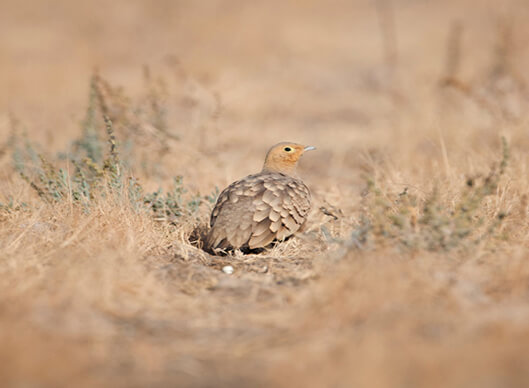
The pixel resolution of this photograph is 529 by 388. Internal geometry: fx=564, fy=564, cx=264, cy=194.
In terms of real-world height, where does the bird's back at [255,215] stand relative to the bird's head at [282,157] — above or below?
below

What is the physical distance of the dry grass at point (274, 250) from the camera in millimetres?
2293

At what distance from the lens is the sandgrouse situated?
4.35 metres

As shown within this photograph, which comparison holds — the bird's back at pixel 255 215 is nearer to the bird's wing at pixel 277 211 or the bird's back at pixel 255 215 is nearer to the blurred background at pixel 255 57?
the bird's wing at pixel 277 211

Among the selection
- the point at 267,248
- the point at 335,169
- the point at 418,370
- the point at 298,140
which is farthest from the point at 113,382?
the point at 298,140

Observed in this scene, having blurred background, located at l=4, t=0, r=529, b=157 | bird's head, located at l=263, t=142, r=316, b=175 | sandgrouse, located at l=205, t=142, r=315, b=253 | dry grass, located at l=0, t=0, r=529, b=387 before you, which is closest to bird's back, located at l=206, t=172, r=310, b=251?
sandgrouse, located at l=205, t=142, r=315, b=253

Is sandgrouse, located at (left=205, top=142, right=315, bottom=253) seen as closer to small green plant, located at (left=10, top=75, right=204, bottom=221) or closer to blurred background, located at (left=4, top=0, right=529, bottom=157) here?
small green plant, located at (left=10, top=75, right=204, bottom=221)

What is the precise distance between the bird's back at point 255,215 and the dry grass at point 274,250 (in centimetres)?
14

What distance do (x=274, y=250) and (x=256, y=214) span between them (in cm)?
37

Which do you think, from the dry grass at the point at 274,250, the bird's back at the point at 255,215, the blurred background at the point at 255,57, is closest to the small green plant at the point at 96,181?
the dry grass at the point at 274,250

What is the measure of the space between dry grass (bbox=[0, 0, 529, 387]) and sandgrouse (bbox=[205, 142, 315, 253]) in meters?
0.14

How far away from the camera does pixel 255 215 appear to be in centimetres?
436

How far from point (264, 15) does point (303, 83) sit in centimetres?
541

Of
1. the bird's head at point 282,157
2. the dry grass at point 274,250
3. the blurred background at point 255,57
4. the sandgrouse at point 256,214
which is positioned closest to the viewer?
the dry grass at point 274,250

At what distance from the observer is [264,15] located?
17.3 meters
